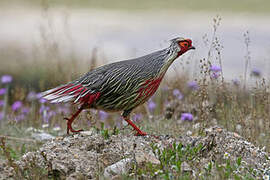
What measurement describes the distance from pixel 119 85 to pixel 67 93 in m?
0.56

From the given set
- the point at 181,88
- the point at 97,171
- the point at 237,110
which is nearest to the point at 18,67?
the point at 181,88

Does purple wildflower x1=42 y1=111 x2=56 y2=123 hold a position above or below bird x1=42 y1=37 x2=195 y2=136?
below

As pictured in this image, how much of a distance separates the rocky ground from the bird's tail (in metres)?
0.46

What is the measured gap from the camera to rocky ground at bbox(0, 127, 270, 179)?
441 centimetres

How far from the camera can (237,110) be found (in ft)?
20.4

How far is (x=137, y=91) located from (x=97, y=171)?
37.4 inches

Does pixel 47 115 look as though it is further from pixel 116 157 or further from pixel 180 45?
pixel 180 45

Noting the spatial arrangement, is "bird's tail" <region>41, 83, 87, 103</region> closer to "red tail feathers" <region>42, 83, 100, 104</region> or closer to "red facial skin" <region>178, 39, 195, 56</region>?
"red tail feathers" <region>42, 83, 100, 104</region>

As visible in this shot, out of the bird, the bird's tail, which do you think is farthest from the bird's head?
the bird's tail

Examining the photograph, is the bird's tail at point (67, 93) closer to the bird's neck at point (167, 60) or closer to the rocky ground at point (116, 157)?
the rocky ground at point (116, 157)

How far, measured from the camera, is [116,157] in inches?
188

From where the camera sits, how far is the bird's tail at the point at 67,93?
4945mm

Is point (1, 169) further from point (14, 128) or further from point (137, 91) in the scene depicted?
point (14, 128)

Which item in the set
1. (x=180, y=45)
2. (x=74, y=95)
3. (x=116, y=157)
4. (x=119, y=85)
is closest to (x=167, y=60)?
(x=180, y=45)
